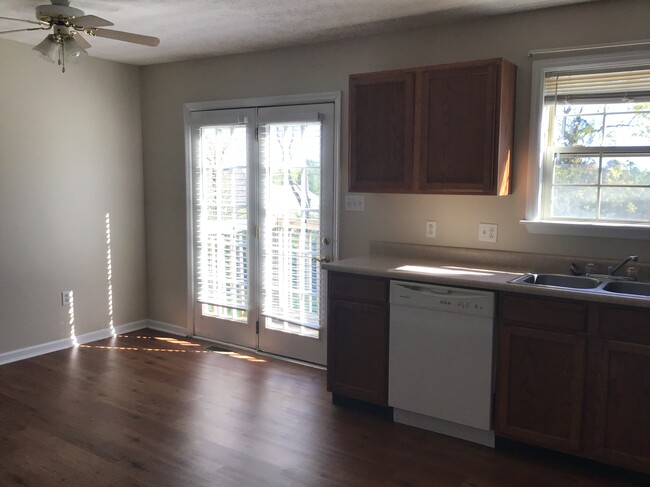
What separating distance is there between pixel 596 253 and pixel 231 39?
9.14 feet

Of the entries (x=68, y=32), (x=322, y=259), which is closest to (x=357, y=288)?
(x=322, y=259)

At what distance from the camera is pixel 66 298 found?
4.75 metres

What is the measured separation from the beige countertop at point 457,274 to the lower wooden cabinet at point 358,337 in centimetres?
8

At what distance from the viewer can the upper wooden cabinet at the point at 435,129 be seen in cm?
318

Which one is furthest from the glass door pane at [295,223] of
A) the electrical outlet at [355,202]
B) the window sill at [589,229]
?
the window sill at [589,229]

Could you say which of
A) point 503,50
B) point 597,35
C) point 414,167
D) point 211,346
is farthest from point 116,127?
point 597,35

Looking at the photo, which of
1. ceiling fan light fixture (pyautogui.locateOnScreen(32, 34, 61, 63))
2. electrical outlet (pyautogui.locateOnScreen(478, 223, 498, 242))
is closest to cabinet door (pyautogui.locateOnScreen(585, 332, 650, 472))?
electrical outlet (pyautogui.locateOnScreen(478, 223, 498, 242))

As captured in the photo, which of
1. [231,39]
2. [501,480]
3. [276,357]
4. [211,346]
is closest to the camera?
[501,480]

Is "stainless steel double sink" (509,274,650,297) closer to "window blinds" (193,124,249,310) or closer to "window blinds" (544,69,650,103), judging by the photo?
"window blinds" (544,69,650,103)

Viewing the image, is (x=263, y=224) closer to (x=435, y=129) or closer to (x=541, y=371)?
(x=435, y=129)

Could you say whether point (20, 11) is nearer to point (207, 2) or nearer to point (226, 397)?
point (207, 2)

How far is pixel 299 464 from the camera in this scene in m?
2.86

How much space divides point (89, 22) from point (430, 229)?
230 cm

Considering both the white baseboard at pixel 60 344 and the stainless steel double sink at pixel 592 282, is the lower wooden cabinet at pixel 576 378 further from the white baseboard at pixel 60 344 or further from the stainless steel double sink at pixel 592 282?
the white baseboard at pixel 60 344
